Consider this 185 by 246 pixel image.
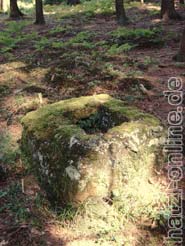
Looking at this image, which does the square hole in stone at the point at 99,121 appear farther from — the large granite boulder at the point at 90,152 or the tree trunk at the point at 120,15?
the tree trunk at the point at 120,15

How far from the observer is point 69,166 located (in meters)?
4.59

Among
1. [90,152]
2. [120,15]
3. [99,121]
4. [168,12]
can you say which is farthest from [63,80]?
[168,12]

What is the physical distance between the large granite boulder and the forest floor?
0.41 meters

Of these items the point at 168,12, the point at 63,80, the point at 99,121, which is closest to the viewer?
the point at 99,121

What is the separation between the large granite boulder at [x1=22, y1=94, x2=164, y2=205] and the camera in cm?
456

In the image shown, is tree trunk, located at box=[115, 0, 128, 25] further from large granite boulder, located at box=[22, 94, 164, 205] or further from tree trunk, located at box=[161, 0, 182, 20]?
large granite boulder, located at box=[22, 94, 164, 205]

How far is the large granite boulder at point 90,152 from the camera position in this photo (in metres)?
4.56

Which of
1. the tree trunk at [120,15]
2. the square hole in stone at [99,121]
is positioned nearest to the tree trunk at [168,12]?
the tree trunk at [120,15]

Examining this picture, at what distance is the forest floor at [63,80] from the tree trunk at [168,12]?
0.47 m

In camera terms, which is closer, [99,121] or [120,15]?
[99,121]

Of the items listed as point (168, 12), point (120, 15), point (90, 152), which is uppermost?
point (168, 12)

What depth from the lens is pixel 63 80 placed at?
888cm

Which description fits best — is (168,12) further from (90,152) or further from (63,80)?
(90,152)

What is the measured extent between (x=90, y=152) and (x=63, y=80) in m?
4.56
